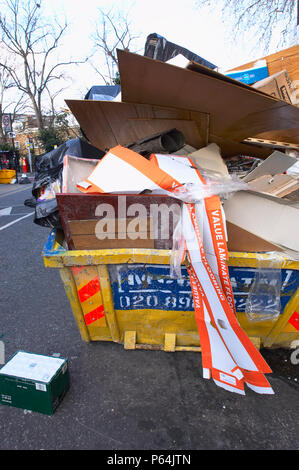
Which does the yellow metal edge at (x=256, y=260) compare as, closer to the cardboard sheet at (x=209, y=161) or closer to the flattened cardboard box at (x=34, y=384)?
the cardboard sheet at (x=209, y=161)

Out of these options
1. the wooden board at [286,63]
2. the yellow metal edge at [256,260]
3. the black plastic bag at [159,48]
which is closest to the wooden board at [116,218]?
the yellow metal edge at [256,260]

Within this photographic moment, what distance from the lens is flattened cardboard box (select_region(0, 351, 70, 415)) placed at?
61.3 inches

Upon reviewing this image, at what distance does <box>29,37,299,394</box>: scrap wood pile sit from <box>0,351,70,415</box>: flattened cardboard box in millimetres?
735

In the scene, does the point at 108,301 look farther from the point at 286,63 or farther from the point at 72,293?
the point at 286,63

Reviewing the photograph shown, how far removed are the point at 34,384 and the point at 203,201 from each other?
136cm

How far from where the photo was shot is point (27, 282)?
325 cm

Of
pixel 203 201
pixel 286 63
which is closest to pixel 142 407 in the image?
pixel 203 201

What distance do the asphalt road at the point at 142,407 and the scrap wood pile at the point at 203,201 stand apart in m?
0.26

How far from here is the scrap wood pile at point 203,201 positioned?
60.0 inches

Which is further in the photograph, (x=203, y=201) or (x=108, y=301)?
(x=108, y=301)

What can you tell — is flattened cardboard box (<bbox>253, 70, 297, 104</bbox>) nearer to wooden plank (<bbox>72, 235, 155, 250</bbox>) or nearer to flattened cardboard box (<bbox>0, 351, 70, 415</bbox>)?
wooden plank (<bbox>72, 235, 155, 250</bbox>)

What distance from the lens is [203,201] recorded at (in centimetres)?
155

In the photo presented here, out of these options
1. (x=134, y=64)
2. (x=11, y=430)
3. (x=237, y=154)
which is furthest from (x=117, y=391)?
(x=237, y=154)

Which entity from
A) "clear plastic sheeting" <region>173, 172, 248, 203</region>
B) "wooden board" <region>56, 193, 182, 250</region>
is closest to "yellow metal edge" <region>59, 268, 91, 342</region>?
"wooden board" <region>56, 193, 182, 250</region>
